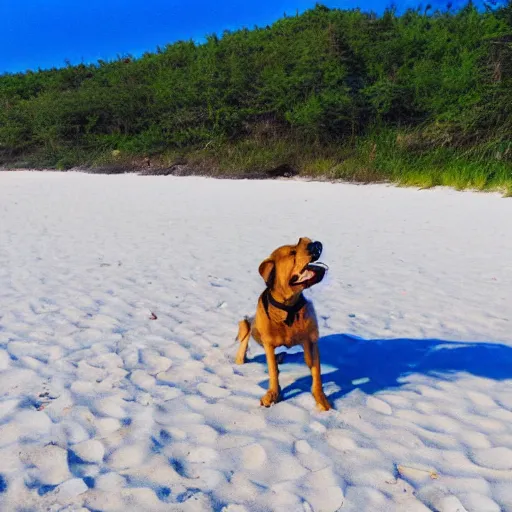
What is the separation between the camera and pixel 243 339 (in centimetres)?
352

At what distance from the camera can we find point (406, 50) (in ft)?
69.1

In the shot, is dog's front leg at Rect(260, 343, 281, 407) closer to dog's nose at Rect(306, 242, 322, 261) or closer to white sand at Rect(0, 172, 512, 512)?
white sand at Rect(0, 172, 512, 512)

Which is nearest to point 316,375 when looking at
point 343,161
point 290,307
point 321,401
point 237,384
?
point 321,401

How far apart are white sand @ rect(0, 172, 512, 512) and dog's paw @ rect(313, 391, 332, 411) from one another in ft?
0.17

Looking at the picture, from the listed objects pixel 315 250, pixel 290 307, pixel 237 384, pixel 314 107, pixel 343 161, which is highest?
pixel 314 107

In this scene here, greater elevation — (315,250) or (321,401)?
(315,250)

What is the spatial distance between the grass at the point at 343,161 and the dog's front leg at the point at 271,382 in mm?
11111

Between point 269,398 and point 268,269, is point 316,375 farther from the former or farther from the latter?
point 268,269

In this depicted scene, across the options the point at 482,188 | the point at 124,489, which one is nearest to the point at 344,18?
the point at 482,188

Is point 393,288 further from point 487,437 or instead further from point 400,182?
point 400,182

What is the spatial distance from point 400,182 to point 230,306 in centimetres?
1125

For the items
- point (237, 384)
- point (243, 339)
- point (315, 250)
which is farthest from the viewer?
point (243, 339)

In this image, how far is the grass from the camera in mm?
13891

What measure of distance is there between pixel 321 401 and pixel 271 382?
31cm
